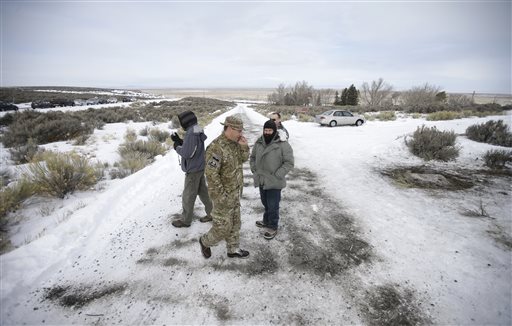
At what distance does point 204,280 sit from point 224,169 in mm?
1363

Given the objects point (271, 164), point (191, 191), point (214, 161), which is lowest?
point (191, 191)

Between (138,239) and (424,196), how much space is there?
575 centimetres

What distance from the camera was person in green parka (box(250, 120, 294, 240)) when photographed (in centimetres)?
326

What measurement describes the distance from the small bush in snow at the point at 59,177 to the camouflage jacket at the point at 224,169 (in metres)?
4.19

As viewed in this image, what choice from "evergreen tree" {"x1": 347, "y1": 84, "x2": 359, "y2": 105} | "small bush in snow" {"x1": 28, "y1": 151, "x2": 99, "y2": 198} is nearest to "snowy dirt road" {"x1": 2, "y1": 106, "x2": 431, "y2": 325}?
"small bush in snow" {"x1": 28, "y1": 151, "x2": 99, "y2": 198}

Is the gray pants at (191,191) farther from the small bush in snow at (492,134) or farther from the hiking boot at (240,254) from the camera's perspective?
the small bush in snow at (492,134)

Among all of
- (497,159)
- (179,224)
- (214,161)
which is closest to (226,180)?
(214,161)

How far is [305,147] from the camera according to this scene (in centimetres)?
1002

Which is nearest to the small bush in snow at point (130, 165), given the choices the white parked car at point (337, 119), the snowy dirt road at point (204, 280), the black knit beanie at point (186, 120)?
the snowy dirt road at point (204, 280)

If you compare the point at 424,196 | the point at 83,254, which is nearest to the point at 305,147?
the point at 424,196

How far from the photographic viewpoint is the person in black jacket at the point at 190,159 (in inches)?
132

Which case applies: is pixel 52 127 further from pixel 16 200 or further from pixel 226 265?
pixel 226 265

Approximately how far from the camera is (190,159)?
3463mm

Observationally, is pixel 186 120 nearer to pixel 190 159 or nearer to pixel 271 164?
pixel 190 159
